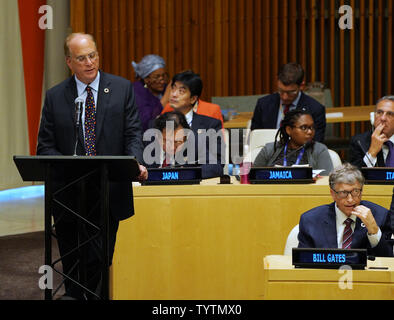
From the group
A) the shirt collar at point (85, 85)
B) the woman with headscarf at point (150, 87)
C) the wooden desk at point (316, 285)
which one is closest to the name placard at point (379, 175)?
the wooden desk at point (316, 285)

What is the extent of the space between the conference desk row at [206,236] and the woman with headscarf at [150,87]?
1863mm

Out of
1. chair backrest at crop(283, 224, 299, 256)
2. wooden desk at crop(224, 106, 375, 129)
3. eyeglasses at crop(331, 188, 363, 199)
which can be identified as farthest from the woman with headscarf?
eyeglasses at crop(331, 188, 363, 199)

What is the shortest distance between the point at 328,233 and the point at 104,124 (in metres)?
1.11

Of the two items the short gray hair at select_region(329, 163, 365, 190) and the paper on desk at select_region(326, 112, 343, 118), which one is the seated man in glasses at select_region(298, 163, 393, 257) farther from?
the paper on desk at select_region(326, 112, 343, 118)

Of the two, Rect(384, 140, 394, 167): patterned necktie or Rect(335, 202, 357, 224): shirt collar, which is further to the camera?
Rect(384, 140, 394, 167): patterned necktie

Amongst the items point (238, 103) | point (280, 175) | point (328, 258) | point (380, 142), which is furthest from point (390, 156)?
point (238, 103)

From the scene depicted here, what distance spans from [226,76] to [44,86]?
208cm

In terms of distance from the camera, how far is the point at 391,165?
4.65 meters

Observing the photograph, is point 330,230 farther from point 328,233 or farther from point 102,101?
point 102,101

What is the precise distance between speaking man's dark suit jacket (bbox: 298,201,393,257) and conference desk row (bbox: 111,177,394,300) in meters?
0.68

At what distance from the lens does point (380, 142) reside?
459 centimetres

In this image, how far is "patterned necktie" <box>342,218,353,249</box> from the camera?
3.33 metres
